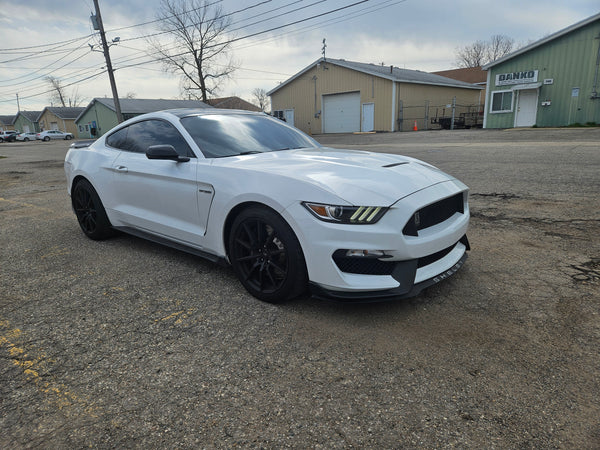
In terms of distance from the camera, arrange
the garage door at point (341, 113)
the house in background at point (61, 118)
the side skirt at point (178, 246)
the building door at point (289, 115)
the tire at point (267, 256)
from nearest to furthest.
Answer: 1. the tire at point (267, 256)
2. the side skirt at point (178, 246)
3. the garage door at point (341, 113)
4. the building door at point (289, 115)
5. the house in background at point (61, 118)

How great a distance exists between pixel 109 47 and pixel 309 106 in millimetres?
16372

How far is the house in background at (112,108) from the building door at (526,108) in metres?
36.1

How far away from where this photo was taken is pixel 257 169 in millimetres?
3008

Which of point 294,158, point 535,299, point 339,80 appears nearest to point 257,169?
point 294,158

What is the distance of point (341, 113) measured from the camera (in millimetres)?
32250

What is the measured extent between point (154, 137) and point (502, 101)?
26561 mm

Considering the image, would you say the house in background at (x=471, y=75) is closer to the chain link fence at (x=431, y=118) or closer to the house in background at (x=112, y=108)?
the chain link fence at (x=431, y=118)

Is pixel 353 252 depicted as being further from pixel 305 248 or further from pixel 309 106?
pixel 309 106

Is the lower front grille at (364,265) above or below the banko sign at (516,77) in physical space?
below

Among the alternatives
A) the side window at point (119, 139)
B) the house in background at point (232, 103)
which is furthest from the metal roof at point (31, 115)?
the side window at point (119, 139)

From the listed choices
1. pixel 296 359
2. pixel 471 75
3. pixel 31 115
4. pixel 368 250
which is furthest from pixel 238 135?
pixel 31 115

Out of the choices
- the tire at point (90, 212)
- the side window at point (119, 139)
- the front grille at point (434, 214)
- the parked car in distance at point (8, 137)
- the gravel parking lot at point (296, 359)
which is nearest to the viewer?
the gravel parking lot at point (296, 359)

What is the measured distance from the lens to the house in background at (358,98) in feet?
97.0

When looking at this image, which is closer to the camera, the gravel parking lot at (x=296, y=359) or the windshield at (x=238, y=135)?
the gravel parking lot at (x=296, y=359)
